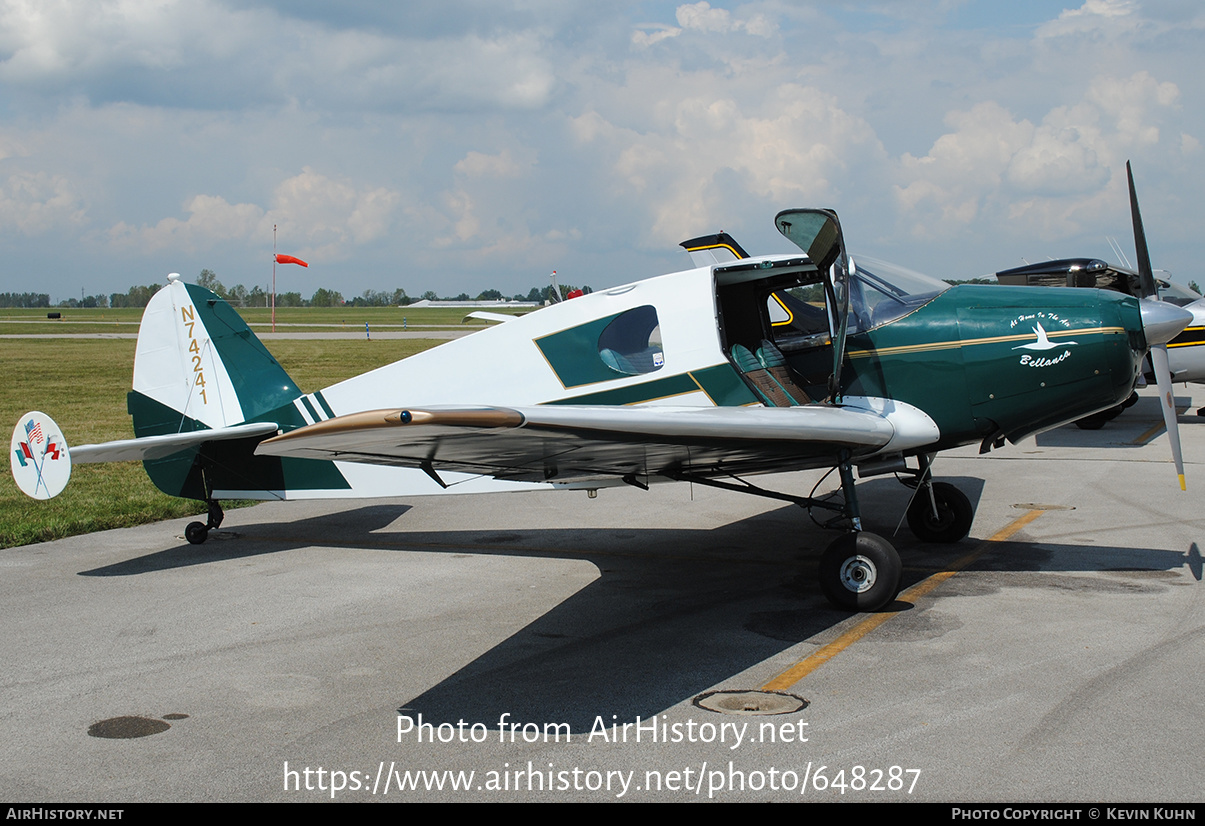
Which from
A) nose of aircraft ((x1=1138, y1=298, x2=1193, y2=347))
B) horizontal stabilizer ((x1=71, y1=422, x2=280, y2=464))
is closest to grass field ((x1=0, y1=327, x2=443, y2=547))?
horizontal stabilizer ((x1=71, y1=422, x2=280, y2=464))

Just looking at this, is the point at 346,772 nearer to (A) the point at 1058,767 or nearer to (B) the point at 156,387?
(A) the point at 1058,767

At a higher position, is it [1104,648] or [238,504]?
[238,504]

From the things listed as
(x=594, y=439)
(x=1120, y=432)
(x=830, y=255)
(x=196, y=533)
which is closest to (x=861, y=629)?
(x=594, y=439)

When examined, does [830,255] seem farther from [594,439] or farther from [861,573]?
[594,439]

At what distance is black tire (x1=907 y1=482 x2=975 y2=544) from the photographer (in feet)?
25.7

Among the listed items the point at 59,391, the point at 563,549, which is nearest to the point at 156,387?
the point at 563,549

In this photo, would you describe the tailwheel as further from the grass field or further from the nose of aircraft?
the nose of aircraft

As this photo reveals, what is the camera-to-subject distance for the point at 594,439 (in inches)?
184

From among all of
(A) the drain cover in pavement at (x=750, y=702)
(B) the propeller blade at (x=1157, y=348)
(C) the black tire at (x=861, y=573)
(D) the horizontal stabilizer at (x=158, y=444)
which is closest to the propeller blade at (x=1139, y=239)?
(B) the propeller blade at (x=1157, y=348)

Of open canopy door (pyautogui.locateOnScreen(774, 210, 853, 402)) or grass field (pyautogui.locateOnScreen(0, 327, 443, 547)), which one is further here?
grass field (pyautogui.locateOnScreen(0, 327, 443, 547))

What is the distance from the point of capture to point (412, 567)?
301 inches

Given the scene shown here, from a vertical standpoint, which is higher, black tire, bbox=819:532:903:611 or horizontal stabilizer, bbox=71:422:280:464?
horizontal stabilizer, bbox=71:422:280:464

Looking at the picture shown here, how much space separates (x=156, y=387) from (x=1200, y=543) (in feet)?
29.5

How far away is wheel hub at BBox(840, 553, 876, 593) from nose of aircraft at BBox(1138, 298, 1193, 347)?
2.43m
